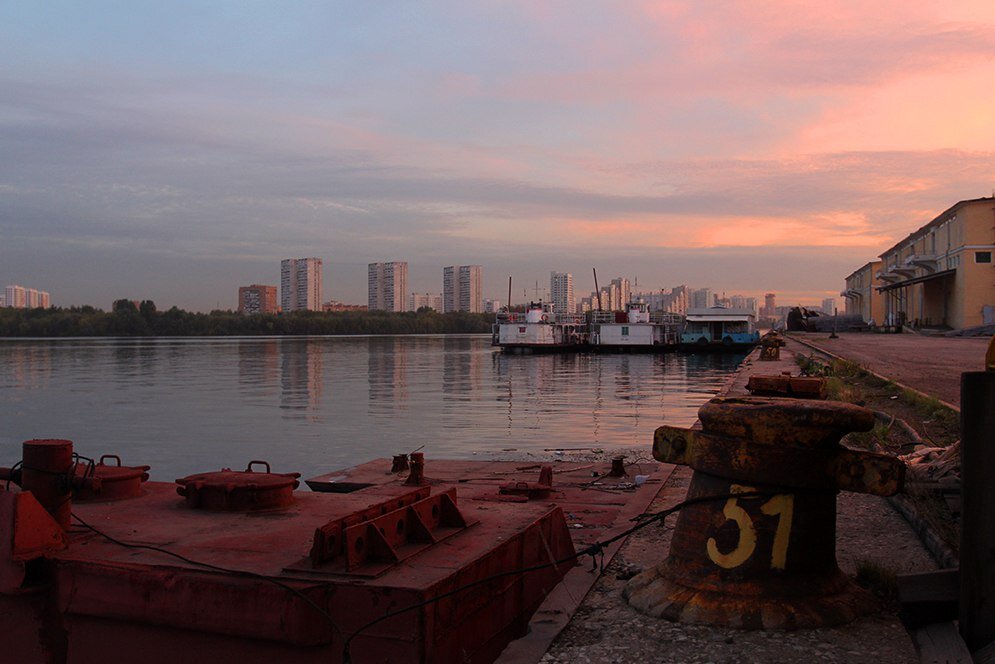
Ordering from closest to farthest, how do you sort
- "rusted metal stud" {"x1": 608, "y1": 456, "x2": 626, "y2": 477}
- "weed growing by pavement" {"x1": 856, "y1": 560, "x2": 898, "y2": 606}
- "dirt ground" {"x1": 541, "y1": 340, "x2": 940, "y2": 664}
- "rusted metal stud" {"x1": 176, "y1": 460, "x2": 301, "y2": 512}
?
"dirt ground" {"x1": 541, "y1": 340, "x2": 940, "y2": 664}, "weed growing by pavement" {"x1": 856, "y1": 560, "x2": 898, "y2": 606}, "rusted metal stud" {"x1": 176, "y1": 460, "x2": 301, "y2": 512}, "rusted metal stud" {"x1": 608, "y1": 456, "x2": 626, "y2": 477}

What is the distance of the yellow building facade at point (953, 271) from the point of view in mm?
51281

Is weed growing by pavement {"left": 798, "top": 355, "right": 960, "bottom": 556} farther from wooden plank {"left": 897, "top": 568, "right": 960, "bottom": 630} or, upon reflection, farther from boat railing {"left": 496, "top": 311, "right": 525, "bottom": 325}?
boat railing {"left": 496, "top": 311, "right": 525, "bottom": 325}

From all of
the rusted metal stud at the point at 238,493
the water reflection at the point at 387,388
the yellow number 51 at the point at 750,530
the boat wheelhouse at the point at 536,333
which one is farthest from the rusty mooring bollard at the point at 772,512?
the boat wheelhouse at the point at 536,333

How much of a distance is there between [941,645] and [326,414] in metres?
27.4

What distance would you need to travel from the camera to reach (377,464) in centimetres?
1049

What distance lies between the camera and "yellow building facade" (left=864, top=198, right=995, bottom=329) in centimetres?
5128

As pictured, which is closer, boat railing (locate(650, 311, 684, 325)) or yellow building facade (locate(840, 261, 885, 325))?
yellow building facade (locate(840, 261, 885, 325))

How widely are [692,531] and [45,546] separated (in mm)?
3216

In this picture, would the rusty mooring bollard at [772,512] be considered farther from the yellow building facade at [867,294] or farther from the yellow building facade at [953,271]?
the yellow building facade at [867,294]

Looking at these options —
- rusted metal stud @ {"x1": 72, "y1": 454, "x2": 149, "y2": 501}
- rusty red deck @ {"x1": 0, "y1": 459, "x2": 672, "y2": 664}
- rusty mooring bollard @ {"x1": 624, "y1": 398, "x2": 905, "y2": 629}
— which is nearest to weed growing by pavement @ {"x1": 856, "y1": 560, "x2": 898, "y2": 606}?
rusty mooring bollard @ {"x1": 624, "y1": 398, "x2": 905, "y2": 629}

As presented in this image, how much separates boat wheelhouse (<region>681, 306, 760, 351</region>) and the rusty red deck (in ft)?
282

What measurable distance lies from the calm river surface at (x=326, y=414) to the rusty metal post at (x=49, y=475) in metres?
12.6

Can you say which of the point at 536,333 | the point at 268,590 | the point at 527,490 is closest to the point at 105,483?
the point at 268,590

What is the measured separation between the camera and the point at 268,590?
3838 millimetres
